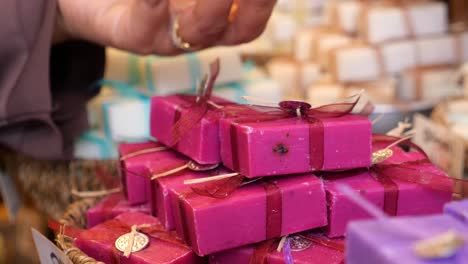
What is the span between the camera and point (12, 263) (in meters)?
1.44

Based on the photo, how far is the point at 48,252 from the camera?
2.29 ft

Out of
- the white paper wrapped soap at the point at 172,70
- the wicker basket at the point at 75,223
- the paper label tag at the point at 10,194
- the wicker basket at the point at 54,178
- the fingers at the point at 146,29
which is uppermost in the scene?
the fingers at the point at 146,29

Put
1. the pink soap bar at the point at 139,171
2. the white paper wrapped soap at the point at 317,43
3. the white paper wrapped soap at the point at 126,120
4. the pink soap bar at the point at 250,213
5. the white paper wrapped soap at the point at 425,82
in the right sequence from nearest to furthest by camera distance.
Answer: the pink soap bar at the point at 250,213 < the pink soap bar at the point at 139,171 < the white paper wrapped soap at the point at 126,120 < the white paper wrapped soap at the point at 425,82 < the white paper wrapped soap at the point at 317,43

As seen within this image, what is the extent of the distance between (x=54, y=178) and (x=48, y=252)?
44 centimetres

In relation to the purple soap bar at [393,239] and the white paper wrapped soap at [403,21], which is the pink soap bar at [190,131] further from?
the white paper wrapped soap at [403,21]

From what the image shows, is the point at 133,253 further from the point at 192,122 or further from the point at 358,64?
the point at 358,64

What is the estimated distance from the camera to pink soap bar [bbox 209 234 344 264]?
2.12 feet

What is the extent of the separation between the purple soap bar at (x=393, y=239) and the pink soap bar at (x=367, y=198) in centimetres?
19

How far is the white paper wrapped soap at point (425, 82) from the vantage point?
1.44 metres

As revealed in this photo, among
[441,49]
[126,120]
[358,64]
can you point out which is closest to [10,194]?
[126,120]

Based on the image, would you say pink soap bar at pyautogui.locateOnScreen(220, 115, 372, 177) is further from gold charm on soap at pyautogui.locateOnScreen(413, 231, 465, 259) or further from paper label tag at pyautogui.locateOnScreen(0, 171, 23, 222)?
paper label tag at pyautogui.locateOnScreen(0, 171, 23, 222)

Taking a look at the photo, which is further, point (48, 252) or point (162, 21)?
point (162, 21)

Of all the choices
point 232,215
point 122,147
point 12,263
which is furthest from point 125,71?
point 232,215

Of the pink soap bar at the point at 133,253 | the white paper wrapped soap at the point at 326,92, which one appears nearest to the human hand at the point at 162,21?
the pink soap bar at the point at 133,253
